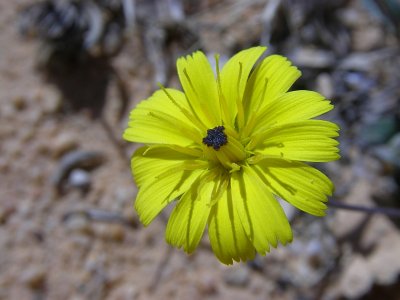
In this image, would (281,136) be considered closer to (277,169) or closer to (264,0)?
(277,169)

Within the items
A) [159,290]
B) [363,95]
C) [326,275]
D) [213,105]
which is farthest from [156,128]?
[363,95]

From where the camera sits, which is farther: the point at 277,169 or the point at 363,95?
the point at 363,95

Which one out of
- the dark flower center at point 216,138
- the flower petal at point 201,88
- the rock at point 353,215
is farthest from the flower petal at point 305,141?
the rock at point 353,215

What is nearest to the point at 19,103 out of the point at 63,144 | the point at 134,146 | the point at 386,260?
the point at 63,144

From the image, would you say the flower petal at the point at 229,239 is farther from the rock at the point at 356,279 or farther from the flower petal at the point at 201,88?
the rock at the point at 356,279

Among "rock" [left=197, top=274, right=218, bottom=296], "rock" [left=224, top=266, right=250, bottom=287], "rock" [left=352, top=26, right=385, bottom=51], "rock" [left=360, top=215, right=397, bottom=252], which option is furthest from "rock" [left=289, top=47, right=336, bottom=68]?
"rock" [left=197, top=274, right=218, bottom=296]

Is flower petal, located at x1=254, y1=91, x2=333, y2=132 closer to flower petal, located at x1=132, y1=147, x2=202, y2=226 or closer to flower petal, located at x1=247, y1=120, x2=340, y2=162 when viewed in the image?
flower petal, located at x1=247, y1=120, x2=340, y2=162

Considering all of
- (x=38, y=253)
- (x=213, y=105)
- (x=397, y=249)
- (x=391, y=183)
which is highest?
(x=213, y=105)
